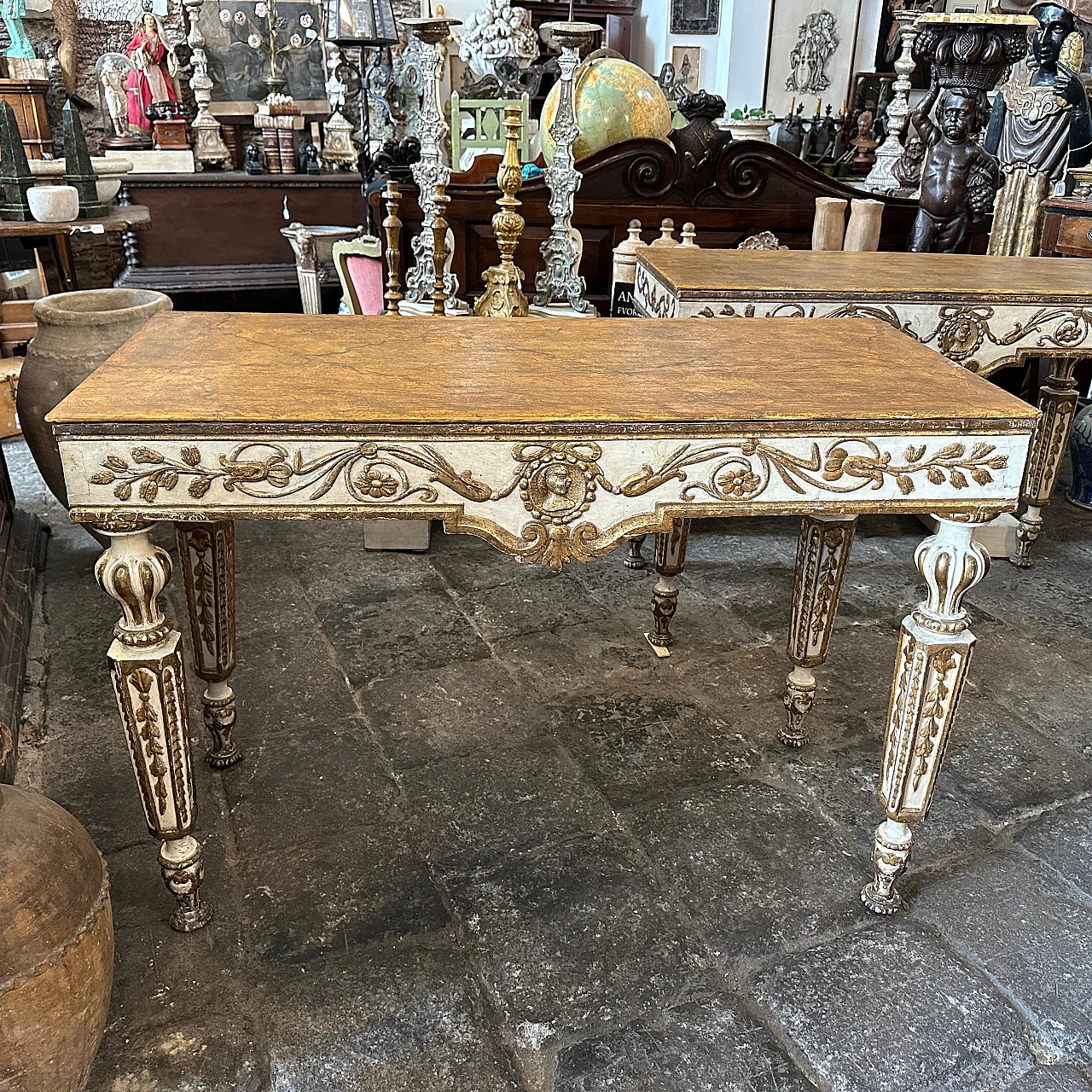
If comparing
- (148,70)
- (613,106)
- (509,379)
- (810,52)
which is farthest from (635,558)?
(810,52)

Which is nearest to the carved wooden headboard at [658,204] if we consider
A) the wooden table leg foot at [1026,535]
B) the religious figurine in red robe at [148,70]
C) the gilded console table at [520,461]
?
the wooden table leg foot at [1026,535]

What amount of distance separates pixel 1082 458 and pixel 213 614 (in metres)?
3.25

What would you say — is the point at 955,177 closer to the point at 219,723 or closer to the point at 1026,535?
the point at 1026,535

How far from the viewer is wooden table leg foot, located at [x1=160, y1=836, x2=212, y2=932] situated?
159 centimetres

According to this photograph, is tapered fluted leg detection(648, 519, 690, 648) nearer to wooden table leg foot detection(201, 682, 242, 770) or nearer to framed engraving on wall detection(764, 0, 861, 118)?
wooden table leg foot detection(201, 682, 242, 770)

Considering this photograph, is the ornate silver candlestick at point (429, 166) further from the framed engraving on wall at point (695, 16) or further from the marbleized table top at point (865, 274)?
the framed engraving on wall at point (695, 16)

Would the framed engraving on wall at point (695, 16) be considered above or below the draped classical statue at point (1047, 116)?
above

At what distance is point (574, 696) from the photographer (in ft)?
7.87

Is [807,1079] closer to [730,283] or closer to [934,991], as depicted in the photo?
[934,991]

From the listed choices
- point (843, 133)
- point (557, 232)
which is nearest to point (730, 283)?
point (557, 232)

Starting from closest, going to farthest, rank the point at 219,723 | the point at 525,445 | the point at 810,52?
1. the point at 525,445
2. the point at 219,723
3. the point at 810,52

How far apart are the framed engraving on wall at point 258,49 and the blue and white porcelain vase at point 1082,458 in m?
5.36

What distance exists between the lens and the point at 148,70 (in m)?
6.14

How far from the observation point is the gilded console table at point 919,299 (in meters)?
2.61
